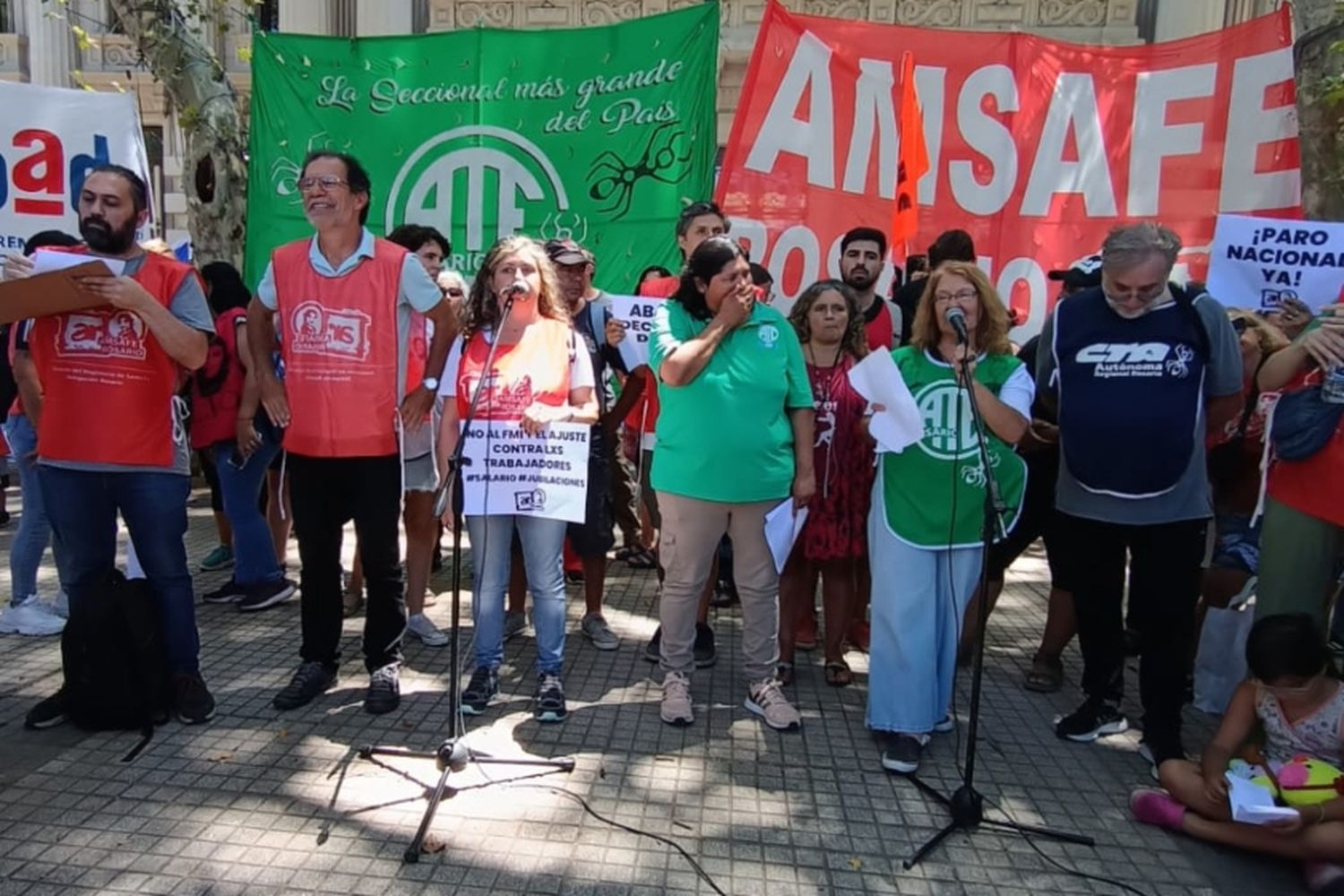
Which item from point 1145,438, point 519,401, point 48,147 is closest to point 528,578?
point 519,401

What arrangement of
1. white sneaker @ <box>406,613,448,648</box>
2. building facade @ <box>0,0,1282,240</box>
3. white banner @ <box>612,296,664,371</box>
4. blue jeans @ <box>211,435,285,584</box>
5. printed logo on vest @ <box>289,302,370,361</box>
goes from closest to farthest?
printed logo on vest @ <box>289,302,370,361</box> → white sneaker @ <box>406,613,448,648</box> → white banner @ <box>612,296,664,371</box> → blue jeans @ <box>211,435,285,584</box> → building facade @ <box>0,0,1282,240</box>

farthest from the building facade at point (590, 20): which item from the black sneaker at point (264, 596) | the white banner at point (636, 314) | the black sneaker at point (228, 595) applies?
the black sneaker at point (264, 596)

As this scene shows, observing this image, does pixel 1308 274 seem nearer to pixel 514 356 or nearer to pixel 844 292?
pixel 844 292

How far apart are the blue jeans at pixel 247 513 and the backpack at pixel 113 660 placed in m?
1.55

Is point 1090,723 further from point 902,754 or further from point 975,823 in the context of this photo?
point 975,823

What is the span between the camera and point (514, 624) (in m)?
4.82

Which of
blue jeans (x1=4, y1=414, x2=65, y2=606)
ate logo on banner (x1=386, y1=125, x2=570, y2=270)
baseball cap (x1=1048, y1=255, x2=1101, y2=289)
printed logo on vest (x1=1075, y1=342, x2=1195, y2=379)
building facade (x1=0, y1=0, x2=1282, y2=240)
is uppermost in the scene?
building facade (x1=0, y1=0, x2=1282, y2=240)

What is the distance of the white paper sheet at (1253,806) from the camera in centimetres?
275

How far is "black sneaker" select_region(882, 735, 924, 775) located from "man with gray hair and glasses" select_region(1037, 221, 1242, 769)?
2.99 feet

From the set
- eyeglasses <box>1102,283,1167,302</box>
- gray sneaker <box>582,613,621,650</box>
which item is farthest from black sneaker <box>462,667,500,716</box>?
eyeglasses <box>1102,283,1167,302</box>

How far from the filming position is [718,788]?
3.24m

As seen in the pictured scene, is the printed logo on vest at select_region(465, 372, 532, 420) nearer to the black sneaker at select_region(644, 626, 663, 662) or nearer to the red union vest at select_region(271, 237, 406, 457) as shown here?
Result: the red union vest at select_region(271, 237, 406, 457)

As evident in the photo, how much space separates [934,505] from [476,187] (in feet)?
13.4

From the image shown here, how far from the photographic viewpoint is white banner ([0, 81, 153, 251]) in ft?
19.9
